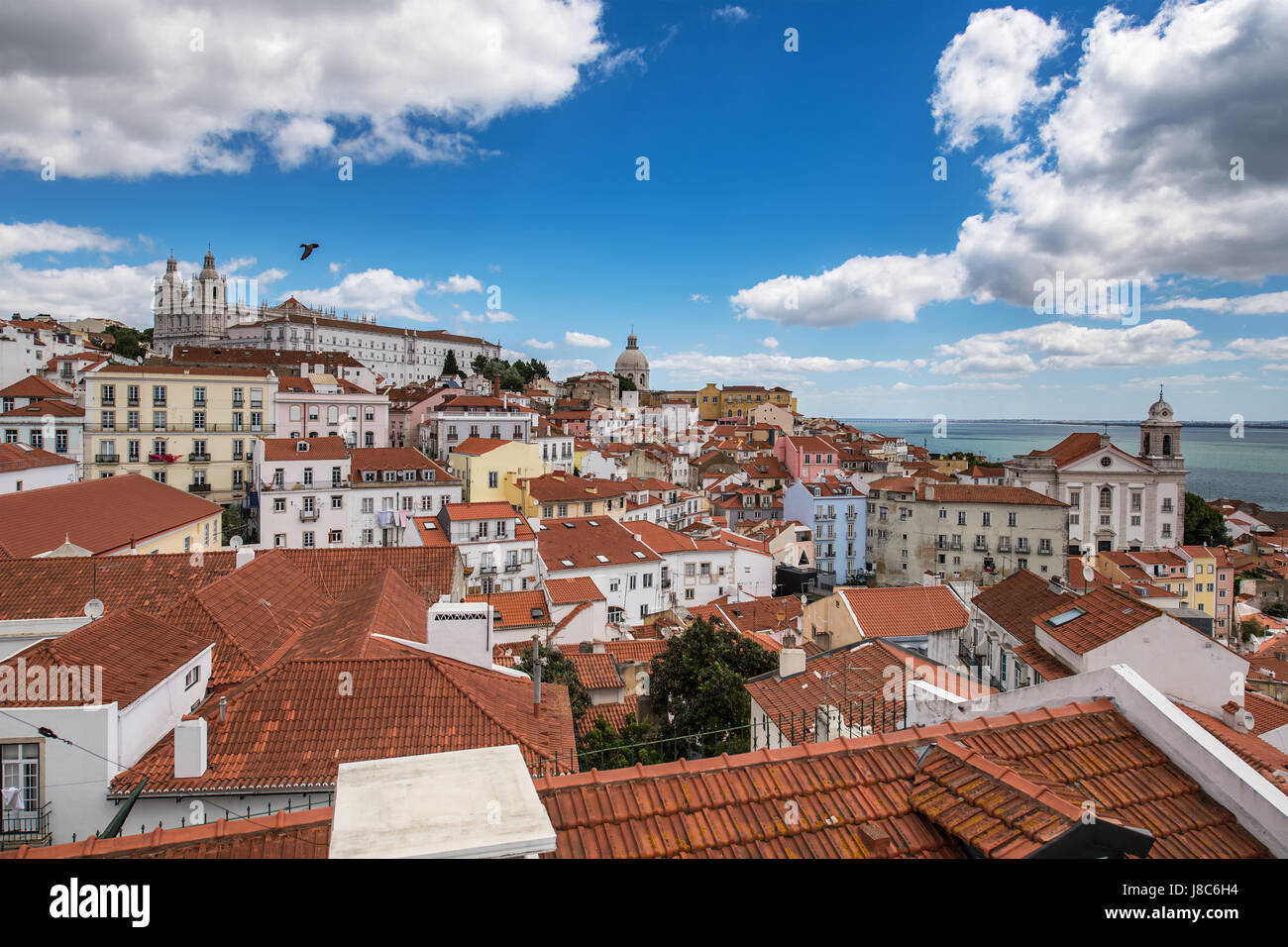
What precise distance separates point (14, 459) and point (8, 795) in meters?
30.1

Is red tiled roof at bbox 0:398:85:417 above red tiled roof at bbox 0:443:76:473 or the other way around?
A: above

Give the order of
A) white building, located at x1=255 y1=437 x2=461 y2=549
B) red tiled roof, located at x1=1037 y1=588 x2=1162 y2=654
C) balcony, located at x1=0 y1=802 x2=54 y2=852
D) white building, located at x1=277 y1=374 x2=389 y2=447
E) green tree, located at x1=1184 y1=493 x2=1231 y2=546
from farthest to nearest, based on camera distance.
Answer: green tree, located at x1=1184 y1=493 x2=1231 y2=546 → white building, located at x1=277 y1=374 x2=389 y2=447 → white building, located at x1=255 y1=437 x2=461 y2=549 → red tiled roof, located at x1=1037 y1=588 x2=1162 y2=654 → balcony, located at x1=0 y1=802 x2=54 y2=852

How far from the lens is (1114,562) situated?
1917 inches

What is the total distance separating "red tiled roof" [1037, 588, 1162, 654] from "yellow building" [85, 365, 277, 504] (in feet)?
151

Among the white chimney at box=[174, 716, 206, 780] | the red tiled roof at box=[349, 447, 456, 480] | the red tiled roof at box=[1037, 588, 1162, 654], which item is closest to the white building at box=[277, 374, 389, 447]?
the red tiled roof at box=[349, 447, 456, 480]

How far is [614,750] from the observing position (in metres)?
12.3

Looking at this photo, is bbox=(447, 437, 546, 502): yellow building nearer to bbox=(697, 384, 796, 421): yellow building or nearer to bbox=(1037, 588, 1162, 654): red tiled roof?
Answer: bbox=(1037, 588, 1162, 654): red tiled roof

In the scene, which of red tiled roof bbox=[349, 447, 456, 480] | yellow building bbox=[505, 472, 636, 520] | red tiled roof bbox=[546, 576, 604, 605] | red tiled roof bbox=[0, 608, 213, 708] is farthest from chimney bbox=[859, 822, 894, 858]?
yellow building bbox=[505, 472, 636, 520]

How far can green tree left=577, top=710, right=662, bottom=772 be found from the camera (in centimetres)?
1340

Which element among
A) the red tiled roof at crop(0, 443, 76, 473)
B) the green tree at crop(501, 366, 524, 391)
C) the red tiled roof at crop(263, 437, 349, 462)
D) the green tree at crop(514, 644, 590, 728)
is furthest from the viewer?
the green tree at crop(501, 366, 524, 391)

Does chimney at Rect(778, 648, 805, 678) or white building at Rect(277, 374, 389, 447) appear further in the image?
white building at Rect(277, 374, 389, 447)

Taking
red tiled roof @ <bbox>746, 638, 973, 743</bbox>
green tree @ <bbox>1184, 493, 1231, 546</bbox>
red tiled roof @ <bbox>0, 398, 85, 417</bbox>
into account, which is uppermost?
red tiled roof @ <bbox>0, 398, 85, 417</bbox>

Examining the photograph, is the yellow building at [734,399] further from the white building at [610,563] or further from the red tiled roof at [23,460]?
the red tiled roof at [23,460]

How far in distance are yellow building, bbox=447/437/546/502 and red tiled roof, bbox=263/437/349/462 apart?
29.2 ft
